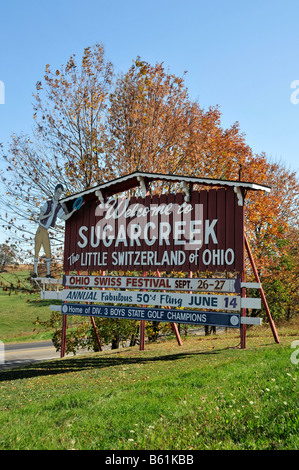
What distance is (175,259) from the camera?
574 inches

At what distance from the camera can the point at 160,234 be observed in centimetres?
1505

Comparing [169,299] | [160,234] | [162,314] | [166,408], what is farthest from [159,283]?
[166,408]

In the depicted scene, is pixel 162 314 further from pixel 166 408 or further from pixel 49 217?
pixel 166 408

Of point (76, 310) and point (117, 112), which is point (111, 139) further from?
point (76, 310)

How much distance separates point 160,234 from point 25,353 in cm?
1644

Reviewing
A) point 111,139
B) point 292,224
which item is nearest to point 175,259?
point 111,139

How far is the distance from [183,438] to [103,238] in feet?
36.9

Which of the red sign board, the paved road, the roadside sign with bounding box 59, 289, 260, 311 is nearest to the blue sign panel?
the roadside sign with bounding box 59, 289, 260, 311

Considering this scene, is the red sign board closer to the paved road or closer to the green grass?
the green grass

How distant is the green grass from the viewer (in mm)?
5680

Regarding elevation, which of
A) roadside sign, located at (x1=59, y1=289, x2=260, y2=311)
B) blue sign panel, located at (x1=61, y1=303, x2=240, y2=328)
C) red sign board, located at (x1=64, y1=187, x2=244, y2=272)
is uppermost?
red sign board, located at (x1=64, y1=187, x2=244, y2=272)

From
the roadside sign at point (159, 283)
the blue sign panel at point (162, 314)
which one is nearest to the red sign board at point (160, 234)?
the roadside sign at point (159, 283)

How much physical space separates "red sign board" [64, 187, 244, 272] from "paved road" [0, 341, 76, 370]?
29.2 ft

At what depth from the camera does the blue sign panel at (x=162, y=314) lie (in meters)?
12.8
